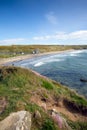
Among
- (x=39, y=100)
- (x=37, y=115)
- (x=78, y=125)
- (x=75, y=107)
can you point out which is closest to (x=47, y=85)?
(x=39, y=100)

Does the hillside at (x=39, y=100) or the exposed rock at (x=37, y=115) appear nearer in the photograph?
the exposed rock at (x=37, y=115)

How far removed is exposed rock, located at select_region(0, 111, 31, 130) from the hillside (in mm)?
540

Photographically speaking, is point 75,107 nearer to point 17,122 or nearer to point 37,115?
point 37,115

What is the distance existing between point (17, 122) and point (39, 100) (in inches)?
200

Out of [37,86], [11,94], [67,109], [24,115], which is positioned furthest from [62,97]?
[24,115]

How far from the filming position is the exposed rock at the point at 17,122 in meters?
9.44

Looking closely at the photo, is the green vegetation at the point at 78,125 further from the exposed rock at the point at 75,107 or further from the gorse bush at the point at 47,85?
the gorse bush at the point at 47,85

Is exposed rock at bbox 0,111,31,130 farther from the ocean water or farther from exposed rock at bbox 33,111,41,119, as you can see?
the ocean water

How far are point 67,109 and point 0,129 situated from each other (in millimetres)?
7711

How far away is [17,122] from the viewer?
31.9ft

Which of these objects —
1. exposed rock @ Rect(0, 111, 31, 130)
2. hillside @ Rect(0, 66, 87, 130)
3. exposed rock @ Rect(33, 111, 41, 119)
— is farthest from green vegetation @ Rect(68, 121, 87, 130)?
exposed rock @ Rect(0, 111, 31, 130)

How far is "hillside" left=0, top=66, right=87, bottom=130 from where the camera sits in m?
11.3

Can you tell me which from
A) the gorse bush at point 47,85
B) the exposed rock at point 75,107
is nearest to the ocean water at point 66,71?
the gorse bush at point 47,85

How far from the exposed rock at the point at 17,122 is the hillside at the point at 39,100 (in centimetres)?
54
